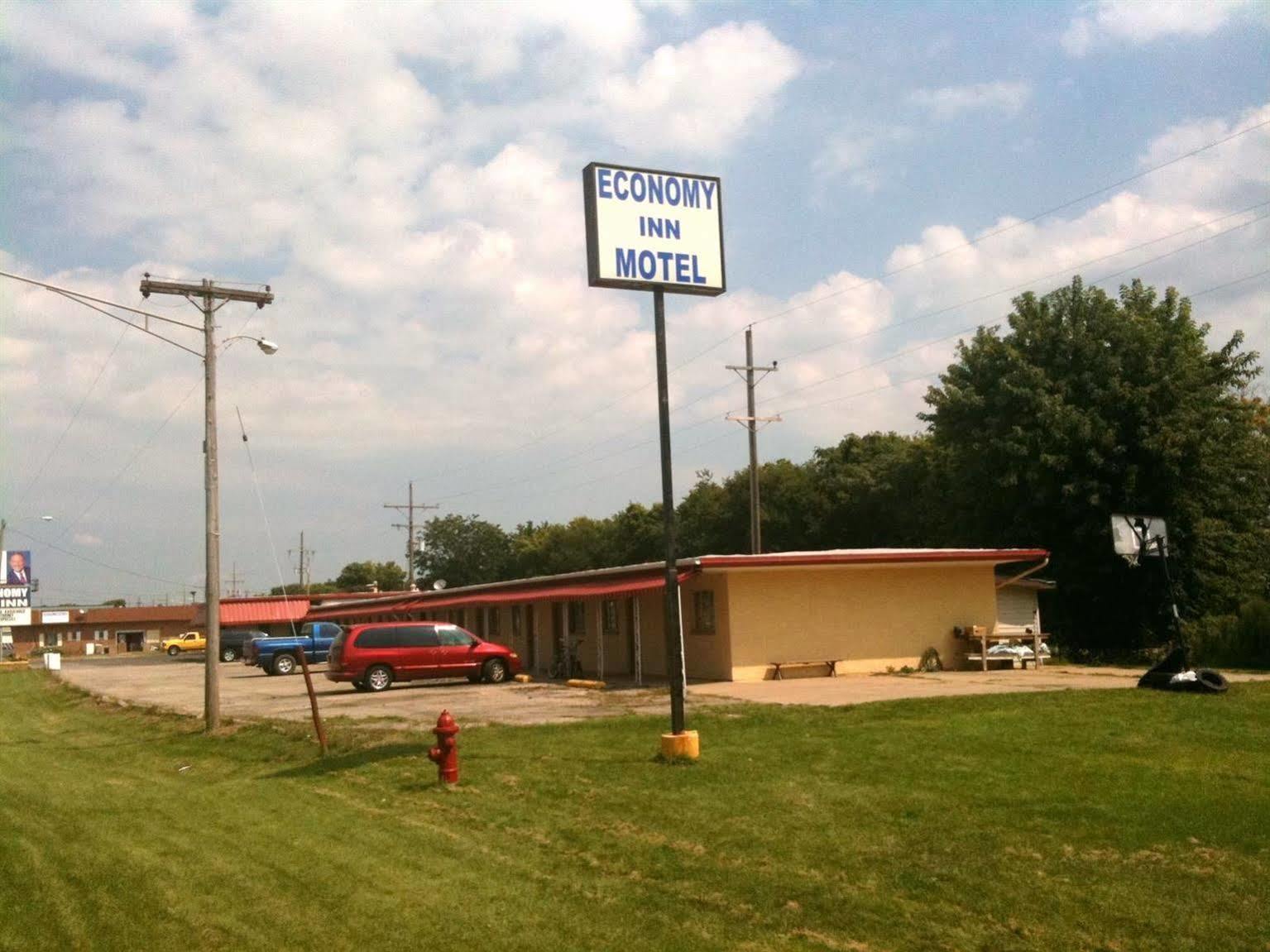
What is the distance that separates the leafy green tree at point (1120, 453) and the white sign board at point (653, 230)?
2470 centimetres

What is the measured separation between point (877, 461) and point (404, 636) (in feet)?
121

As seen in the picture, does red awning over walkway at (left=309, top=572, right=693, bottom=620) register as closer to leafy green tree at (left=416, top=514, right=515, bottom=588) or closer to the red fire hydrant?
the red fire hydrant

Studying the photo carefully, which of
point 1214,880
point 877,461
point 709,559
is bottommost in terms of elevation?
point 1214,880

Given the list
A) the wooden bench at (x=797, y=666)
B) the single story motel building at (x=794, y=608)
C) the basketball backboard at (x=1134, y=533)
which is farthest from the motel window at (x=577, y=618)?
the basketball backboard at (x=1134, y=533)

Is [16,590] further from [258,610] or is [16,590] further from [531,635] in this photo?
[531,635]

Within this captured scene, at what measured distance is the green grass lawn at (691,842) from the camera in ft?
23.8

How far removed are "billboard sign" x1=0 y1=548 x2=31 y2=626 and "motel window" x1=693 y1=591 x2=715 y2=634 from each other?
141 ft

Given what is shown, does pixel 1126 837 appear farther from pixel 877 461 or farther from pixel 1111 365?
pixel 877 461

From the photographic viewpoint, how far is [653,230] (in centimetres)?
1419

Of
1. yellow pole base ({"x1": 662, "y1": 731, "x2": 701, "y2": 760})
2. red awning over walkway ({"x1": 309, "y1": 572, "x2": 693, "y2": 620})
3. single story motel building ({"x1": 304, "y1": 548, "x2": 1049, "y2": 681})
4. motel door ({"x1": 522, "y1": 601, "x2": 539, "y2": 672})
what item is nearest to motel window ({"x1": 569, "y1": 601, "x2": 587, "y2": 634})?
red awning over walkway ({"x1": 309, "y1": 572, "x2": 693, "y2": 620})

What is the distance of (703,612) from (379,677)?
7489 mm

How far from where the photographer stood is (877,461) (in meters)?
60.0

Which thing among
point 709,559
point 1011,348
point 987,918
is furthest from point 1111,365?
point 987,918

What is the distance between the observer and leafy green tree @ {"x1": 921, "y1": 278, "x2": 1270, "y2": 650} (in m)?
36.0
